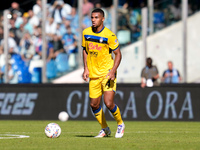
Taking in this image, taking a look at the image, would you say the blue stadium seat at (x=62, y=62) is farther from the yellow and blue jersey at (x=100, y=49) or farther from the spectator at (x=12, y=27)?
the yellow and blue jersey at (x=100, y=49)

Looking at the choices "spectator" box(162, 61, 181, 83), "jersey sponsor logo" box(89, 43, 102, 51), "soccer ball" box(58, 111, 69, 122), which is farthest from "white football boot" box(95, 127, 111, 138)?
"spectator" box(162, 61, 181, 83)

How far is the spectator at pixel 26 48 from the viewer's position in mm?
19109

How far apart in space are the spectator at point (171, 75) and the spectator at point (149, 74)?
0.52m

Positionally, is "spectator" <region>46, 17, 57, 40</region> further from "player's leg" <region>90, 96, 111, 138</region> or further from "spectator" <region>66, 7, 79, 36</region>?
"player's leg" <region>90, 96, 111, 138</region>

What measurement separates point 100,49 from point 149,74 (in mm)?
7746

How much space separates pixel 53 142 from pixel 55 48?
1036cm

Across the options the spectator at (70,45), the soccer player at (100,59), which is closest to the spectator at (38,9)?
the spectator at (70,45)

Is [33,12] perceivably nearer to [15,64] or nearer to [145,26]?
[15,64]

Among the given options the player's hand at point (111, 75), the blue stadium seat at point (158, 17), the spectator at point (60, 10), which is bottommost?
the player's hand at point (111, 75)

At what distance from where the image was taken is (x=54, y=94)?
698 inches

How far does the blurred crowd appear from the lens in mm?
18922

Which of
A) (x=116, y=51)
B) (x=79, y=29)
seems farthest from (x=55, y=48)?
(x=116, y=51)

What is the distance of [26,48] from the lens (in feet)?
62.9

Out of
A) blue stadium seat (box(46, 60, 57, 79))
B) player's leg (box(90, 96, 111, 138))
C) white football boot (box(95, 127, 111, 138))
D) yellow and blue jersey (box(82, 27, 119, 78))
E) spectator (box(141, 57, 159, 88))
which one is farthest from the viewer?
blue stadium seat (box(46, 60, 57, 79))
